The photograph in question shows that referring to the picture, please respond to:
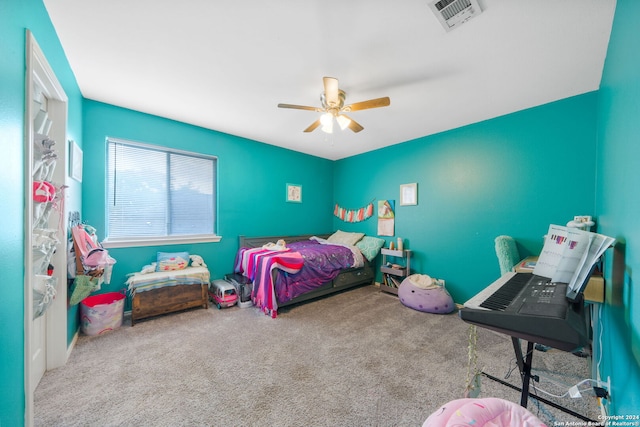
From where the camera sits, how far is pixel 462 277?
3266 millimetres

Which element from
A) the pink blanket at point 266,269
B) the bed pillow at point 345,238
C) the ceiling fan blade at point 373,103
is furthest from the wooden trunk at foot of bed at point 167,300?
the ceiling fan blade at point 373,103

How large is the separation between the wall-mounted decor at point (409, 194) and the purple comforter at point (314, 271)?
1.25 m

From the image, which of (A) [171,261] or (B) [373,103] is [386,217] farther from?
(A) [171,261]

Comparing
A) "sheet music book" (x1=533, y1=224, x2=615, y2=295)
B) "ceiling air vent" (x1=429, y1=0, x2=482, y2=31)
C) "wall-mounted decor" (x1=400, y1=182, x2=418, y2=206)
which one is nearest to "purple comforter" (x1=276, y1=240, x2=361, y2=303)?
"wall-mounted decor" (x1=400, y1=182, x2=418, y2=206)

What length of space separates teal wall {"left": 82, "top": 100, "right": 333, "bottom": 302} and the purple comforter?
1.14 m

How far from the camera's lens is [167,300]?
2795 millimetres

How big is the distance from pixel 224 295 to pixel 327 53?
2.96 meters

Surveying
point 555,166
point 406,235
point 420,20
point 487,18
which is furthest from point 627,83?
point 406,235

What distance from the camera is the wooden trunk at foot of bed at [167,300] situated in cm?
263

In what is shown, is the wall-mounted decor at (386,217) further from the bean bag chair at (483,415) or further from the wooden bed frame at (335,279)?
the bean bag chair at (483,415)

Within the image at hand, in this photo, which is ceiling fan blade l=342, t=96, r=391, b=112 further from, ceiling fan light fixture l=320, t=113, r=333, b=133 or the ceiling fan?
ceiling fan light fixture l=320, t=113, r=333, b=133

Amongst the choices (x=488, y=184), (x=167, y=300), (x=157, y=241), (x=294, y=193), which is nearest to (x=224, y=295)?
(x=167, y=300)

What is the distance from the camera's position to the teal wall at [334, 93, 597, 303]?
2.48 metres

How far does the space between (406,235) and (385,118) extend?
1934 millimetres
